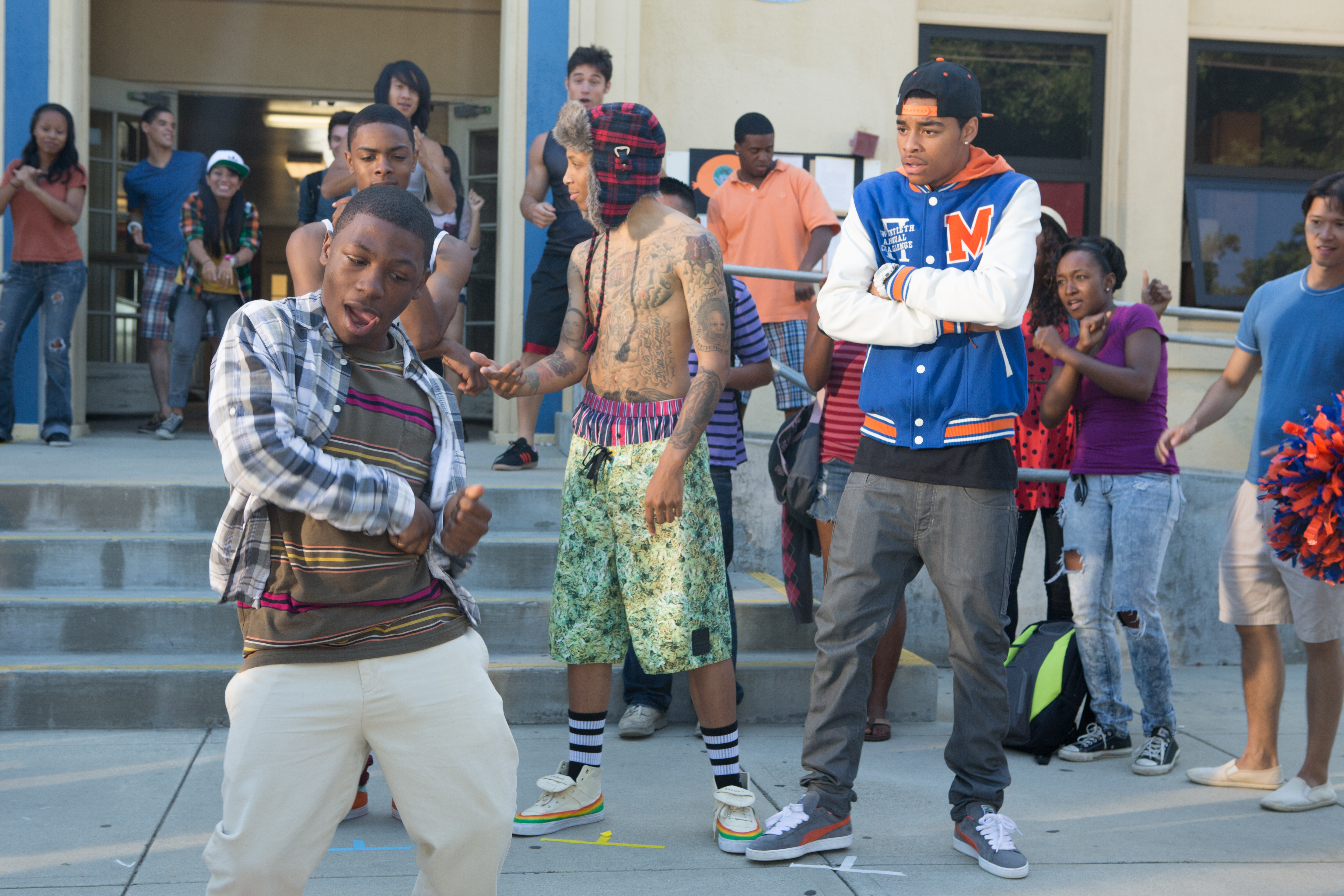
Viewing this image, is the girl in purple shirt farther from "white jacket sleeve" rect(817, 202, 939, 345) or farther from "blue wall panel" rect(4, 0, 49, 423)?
"blue wall panel" rect(4, 0, 49, 423)

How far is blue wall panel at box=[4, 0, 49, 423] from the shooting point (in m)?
7.74

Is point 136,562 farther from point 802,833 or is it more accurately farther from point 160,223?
point 160,223

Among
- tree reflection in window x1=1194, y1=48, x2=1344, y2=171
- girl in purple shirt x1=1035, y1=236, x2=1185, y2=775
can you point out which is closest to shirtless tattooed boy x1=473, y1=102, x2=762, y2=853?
girl in purple shirt x1=1035, y1=236, x2=1185, y2=775

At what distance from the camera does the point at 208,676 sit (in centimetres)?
470

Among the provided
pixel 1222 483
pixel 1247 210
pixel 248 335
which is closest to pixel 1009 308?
pixel 248 335

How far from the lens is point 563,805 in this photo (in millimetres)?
3785

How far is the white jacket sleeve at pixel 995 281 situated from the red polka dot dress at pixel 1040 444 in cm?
167

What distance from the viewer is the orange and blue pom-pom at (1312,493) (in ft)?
11.7

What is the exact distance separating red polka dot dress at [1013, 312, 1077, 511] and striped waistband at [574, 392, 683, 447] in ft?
6.66

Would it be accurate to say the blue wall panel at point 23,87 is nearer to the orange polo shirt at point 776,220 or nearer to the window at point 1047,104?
the orange polo shirt at point 776,220

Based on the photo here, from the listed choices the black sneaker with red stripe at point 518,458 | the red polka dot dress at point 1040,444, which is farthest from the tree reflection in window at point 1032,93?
the black sneaker with red stripe at point 518,458

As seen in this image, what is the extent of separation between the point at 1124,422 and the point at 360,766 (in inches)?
134

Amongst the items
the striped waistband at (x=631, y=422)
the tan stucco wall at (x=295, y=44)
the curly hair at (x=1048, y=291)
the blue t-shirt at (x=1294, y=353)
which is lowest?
the striped waistband at (x=631, y=422)

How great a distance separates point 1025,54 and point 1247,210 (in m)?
2.15
